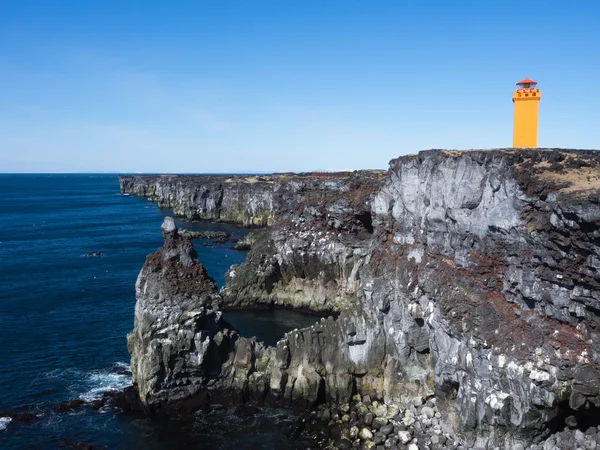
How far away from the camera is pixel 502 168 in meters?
25.4

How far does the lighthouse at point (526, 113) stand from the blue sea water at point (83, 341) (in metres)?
25.0

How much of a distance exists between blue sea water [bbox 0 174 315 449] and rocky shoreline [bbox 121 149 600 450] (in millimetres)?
2729

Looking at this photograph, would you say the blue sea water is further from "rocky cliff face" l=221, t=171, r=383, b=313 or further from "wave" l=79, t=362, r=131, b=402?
"rocky cliff face" l=221, t=171, r=383, b=313

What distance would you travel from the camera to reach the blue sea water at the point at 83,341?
1192 inches

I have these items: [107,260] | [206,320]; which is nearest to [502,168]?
[206,320]

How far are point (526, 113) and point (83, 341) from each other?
42.0 m

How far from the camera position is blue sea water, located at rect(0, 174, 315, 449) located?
3028cm

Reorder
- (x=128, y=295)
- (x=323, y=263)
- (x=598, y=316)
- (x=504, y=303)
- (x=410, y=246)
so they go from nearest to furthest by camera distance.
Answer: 1. (x=598, y=316)
2. (x=504, y=303)
3. (x=410, y=246)
4. (x=323, y=263)
5. (x=128, y=295)

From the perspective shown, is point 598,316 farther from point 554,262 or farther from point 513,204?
point 513,204

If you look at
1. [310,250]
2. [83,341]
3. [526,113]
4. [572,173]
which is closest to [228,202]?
[310,250]

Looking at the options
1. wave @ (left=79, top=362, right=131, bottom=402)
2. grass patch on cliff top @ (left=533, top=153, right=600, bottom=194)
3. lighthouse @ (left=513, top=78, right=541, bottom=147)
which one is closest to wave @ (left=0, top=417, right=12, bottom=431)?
wave @ (left=79, top=362, right=131, bottom=402)

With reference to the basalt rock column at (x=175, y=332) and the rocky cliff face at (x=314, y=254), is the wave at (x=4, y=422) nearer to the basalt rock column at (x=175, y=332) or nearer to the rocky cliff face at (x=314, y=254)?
the basalt rock column at (x=175, y=332)

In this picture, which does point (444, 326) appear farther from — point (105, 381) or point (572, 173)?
point (105, 381)

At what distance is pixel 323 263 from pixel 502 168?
32.9 m
